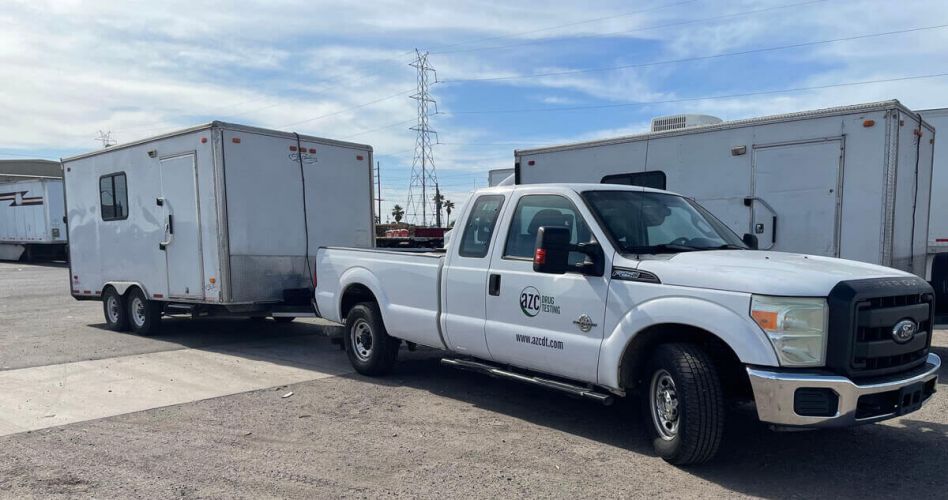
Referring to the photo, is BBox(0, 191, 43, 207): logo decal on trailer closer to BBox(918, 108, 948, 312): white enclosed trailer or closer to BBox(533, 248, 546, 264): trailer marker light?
BBox(533, 248, 546, 264): trailer marker light

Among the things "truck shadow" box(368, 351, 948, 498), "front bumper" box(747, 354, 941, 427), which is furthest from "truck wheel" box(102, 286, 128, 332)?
"front bumper" box(747, 354, 941, 427)

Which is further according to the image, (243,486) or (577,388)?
(577,388)

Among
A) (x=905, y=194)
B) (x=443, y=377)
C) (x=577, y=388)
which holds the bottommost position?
(x=443, y=377)

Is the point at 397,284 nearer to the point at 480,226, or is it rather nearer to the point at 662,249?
the point at 480,226

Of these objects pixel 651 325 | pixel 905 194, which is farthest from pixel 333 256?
pixel 905 194

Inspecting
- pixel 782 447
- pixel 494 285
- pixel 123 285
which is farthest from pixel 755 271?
pixel 123 285

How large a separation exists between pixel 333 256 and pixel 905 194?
22.3ft

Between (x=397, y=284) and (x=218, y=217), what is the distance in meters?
3.42

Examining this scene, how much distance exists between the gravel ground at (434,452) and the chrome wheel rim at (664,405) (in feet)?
0.86

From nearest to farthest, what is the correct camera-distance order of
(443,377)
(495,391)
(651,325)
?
(651,325) → (495,391) → (443,377)

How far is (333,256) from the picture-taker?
25.7ft

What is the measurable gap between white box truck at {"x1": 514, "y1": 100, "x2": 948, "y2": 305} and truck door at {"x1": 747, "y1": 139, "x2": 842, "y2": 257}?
11 millimetres

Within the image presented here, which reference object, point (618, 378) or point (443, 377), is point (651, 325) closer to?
point (618, 378)

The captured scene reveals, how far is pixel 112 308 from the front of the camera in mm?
11031
